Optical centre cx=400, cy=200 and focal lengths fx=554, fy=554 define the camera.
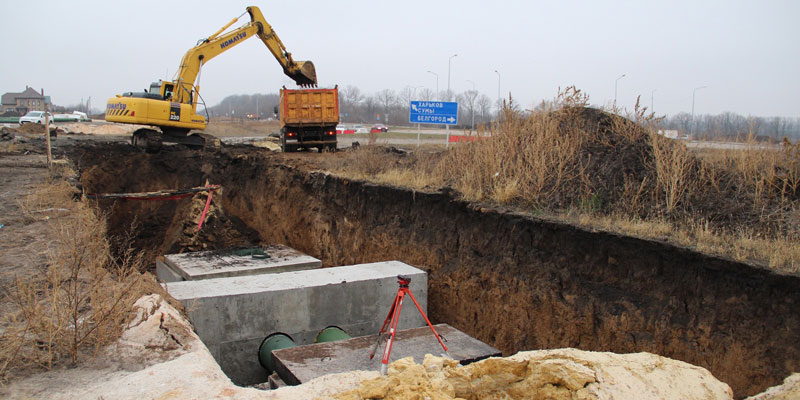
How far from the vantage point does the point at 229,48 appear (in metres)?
16.6

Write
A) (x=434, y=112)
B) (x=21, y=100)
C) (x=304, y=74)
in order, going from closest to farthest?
(x=304, y=74), (x=434, y=112), (x=21, y=100)

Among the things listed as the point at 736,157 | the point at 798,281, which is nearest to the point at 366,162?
the point at 736,157

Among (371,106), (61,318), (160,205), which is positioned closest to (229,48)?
(160,205)

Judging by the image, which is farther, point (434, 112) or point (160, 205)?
point (434, 112)

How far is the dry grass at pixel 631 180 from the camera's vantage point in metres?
6.44

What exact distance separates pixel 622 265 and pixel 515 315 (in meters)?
1.68

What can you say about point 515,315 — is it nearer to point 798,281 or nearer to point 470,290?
point 470,290

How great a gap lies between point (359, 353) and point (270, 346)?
1.43 meters

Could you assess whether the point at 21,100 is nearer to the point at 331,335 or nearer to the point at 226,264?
the point at 226,264

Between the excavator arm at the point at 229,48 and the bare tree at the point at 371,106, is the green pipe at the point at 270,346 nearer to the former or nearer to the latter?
the excavator arm at the point at 229,48

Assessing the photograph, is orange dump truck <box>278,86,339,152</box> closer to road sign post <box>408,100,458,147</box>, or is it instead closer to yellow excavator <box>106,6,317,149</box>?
yellow excavator <box>106,6,317,149</box>

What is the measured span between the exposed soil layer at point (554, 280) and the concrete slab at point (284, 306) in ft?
2.91

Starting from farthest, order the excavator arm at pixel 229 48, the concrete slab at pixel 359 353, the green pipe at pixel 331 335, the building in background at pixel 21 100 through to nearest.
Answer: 1. the building in background at pixel 21 100
2. the excavator arm at pixel 229 48
3. the green pipe at pixel 331 335
4. the concrete slab at pixel 359 353

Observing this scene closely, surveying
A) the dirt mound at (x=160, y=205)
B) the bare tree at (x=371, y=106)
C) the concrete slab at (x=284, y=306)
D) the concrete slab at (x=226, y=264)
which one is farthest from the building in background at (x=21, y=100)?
the concrete slab at (x=284, y=306)
